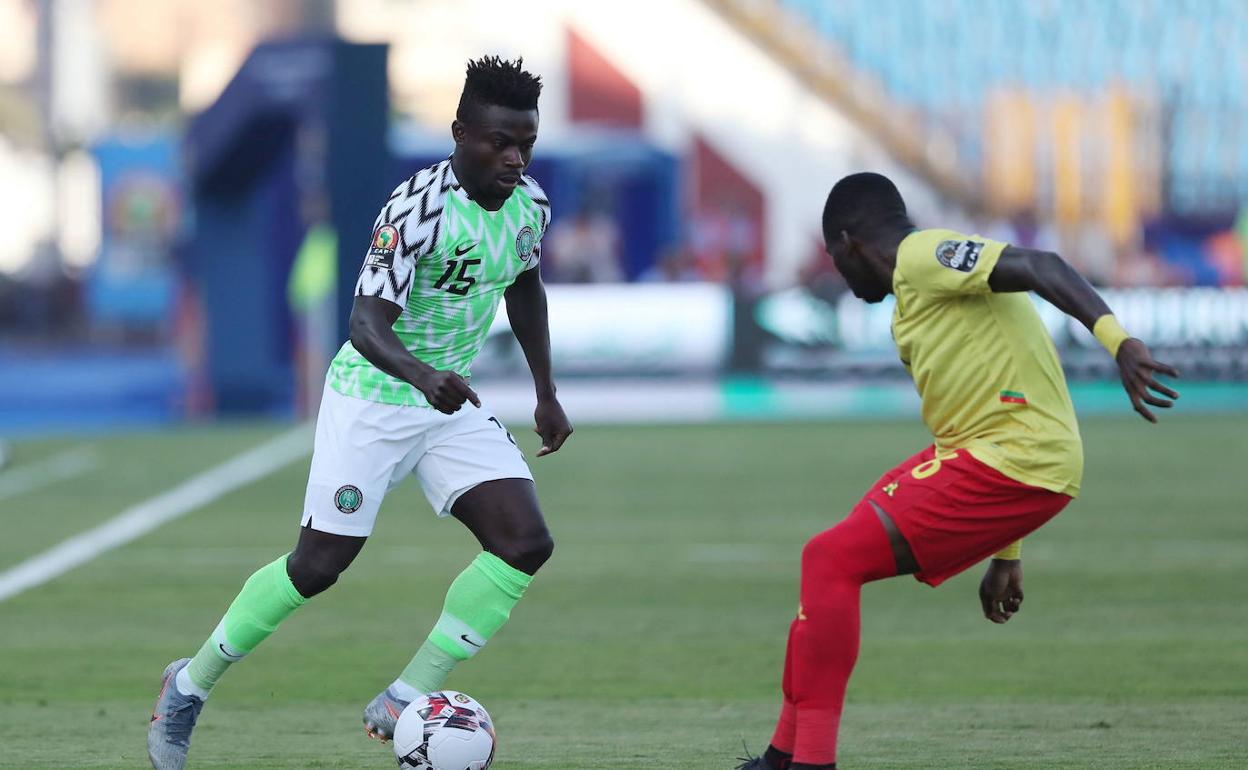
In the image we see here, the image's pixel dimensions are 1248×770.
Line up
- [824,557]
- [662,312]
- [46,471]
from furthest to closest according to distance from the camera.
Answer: [662,312] < [46,471] < [824,557]

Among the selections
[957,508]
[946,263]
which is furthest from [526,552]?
[946,263]

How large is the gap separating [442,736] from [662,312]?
49.3 feet

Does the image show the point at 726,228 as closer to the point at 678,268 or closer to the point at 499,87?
the point at 678,268

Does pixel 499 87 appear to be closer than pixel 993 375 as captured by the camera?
No

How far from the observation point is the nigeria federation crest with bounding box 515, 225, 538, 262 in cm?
604

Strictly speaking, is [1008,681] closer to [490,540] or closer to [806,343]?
[490,540]

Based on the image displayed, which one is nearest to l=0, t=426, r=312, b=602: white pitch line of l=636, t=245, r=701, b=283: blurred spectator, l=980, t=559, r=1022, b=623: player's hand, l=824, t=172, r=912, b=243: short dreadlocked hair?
l=636, t=245, r=701, b=283: blurred spectator

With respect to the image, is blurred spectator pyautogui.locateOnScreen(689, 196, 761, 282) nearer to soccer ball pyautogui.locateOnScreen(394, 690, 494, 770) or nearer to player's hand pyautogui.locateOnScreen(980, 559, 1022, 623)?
player's hand pyautogui.locateOnScreen(980, 559, 1022, 623)

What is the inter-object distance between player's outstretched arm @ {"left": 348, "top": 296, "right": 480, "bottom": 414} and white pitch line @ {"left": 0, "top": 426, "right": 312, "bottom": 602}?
5107 millimetres

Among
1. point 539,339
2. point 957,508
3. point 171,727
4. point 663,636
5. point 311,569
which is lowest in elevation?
point 663,636

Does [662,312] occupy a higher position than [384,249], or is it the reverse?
[384,249]

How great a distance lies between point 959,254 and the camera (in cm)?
525

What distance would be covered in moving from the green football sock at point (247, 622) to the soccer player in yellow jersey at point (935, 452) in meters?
1.44

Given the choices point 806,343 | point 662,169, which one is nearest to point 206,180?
point 806,343
